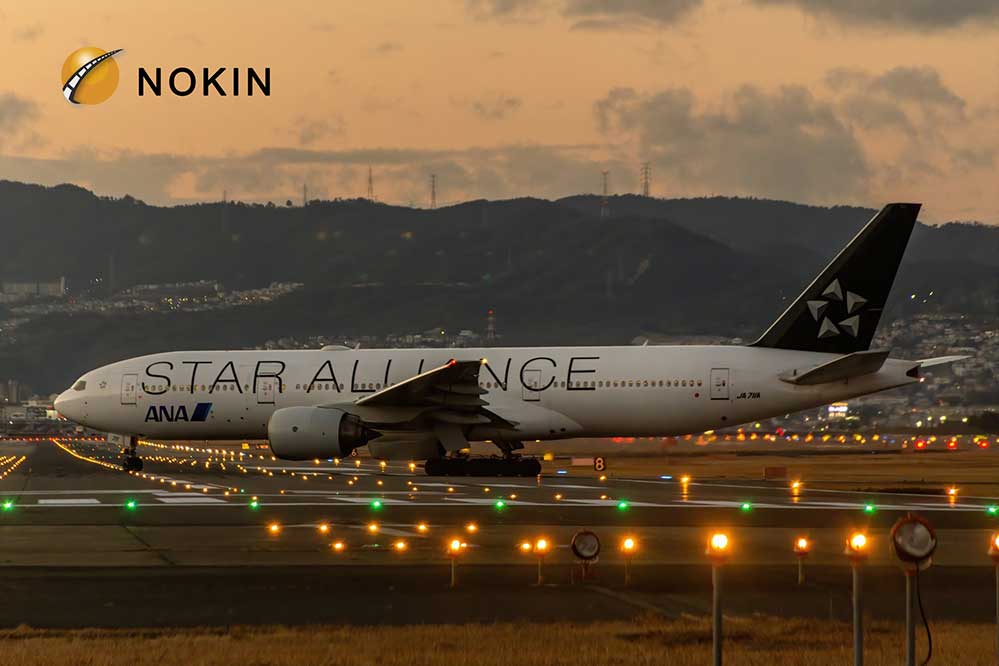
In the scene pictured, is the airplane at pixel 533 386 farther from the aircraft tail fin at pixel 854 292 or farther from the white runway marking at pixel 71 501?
the white runway marking at pixel 71 501

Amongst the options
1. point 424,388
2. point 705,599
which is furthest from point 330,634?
point 424,388

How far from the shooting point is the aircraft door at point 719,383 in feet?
133

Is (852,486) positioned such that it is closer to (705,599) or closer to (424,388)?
(424,388)

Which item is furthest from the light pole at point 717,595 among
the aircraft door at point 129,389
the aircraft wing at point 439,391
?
the aircraft door at point 129,389

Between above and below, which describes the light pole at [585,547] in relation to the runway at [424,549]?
above

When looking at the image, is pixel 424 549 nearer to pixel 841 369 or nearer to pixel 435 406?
pixel 435 406

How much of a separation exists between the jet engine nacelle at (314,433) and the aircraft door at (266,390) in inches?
170

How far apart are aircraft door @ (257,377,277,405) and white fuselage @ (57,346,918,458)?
0.14 feet

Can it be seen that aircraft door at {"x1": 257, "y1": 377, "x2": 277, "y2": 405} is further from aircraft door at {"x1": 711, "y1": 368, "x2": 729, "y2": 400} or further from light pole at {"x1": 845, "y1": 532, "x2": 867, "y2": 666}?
light pole at {"x1": 845, "y1": 532, "x2": 867, "y2": 666}

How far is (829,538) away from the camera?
22.8 metres

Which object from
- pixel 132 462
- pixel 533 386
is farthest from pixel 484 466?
pixel 132 462

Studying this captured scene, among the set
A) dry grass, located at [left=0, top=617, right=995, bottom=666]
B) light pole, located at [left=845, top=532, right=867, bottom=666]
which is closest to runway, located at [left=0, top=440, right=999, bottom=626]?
dry grass, located at [left=0, top=617, right=995, bottom=666]

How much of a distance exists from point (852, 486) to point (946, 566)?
20.1 metres

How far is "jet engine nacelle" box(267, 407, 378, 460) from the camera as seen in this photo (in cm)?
3897
